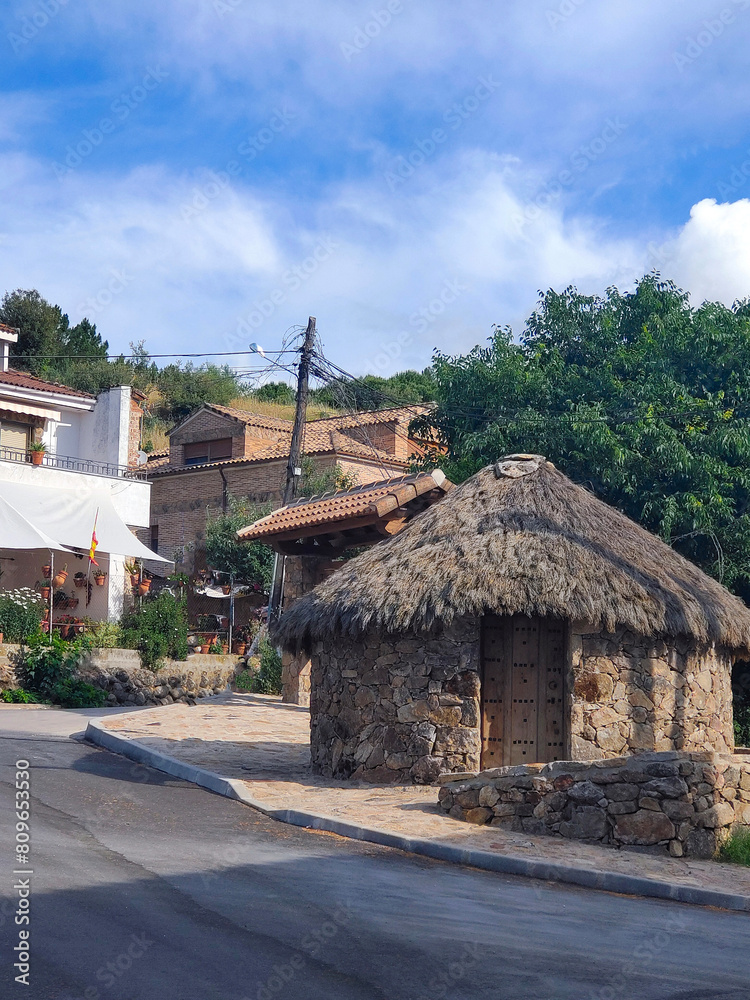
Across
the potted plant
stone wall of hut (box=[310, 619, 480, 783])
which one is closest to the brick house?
the potted plant

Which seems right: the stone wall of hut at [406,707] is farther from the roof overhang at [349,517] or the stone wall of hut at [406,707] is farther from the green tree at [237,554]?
the green tree at [237,554]

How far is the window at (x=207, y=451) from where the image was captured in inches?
1705

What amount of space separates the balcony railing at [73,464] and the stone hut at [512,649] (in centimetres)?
1830

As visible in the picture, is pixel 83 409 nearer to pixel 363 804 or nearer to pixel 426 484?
pixel 426 484

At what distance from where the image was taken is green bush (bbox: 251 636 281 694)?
2583 centimetres

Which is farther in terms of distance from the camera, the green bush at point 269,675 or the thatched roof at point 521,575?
the green bush at point 269,675

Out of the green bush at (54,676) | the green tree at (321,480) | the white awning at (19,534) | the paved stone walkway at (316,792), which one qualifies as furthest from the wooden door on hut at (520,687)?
the green tree at (321,480)

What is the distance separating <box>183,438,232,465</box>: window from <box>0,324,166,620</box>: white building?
8.01 meters


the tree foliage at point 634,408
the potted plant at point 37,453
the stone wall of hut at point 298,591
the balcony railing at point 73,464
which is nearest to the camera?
the tree foliage at point 634,408

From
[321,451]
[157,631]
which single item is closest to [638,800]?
[157,631]

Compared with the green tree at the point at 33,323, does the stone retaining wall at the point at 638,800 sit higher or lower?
lower

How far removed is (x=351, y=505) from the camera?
886 inches

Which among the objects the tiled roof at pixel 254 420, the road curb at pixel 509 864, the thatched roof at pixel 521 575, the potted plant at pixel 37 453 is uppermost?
the tiled roof at pixel 254 420

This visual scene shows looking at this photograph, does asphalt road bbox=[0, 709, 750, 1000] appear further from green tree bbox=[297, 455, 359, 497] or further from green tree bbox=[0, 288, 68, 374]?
green tree bbox=[0, 288, 68, 374]
